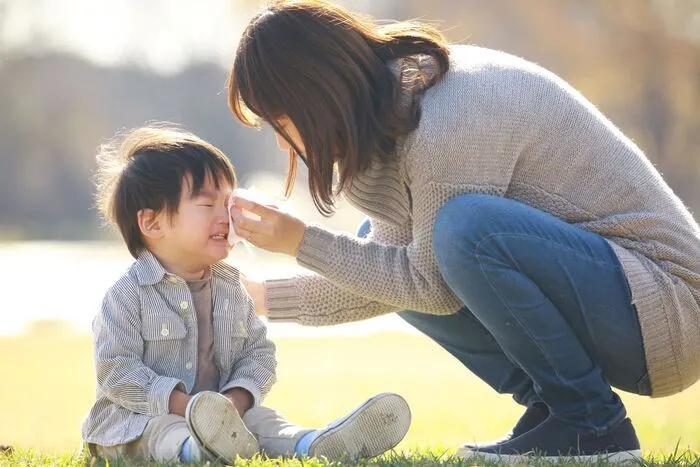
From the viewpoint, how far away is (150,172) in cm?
313

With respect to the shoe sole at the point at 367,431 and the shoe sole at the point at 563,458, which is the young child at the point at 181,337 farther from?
the shoe sole at the point at 563,458

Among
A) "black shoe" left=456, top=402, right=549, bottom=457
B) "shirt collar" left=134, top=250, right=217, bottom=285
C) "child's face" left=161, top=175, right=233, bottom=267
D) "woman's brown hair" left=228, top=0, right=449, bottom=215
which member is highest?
"woman's brown hair" left=228, top=0, right=449, bottom=215

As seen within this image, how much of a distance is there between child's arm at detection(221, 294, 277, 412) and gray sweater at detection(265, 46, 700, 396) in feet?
1.28

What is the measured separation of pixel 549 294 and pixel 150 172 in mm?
1188

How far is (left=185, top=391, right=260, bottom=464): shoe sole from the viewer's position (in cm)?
259

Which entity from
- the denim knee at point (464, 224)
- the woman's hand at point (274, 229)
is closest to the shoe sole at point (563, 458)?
the denim knee at point (464, 224)

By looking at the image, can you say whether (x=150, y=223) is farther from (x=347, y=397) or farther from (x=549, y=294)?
(x=347, y=397)

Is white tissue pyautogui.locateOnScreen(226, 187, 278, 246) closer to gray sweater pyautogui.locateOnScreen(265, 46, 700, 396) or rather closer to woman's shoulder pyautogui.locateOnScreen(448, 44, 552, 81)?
gray sweater pyautogui.locateOnScreen(265, 46, 700, 396)

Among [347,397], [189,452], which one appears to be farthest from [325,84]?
[347,397]

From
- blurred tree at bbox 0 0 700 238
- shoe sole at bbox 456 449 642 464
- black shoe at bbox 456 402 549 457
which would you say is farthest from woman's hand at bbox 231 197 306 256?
blurred tree at bbox 0 0 700 238

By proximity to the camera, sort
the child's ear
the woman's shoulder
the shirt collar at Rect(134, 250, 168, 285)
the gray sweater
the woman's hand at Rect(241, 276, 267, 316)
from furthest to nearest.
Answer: the woman's hand at Rect(241, 276, 267, 316)
the child's ear
the shirt collar at Rect(134, 250, 168, 285)
the woman's shoulder
the gray sweater

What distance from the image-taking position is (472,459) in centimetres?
270

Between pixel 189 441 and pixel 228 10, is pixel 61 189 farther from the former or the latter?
pixel 189 441

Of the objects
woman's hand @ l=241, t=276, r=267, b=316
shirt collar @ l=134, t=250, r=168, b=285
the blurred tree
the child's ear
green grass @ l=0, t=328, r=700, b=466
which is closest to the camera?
shirt collar @ l=134, t=250, r=168, b=285
